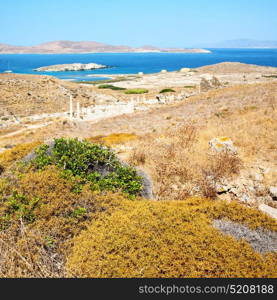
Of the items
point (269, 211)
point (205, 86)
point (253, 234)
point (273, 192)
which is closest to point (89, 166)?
point (253, 234)

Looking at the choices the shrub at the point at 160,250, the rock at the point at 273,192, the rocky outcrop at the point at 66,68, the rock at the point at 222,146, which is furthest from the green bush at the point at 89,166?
the rocky outcrop at the point at 66,68

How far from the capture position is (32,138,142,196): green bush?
6.38m

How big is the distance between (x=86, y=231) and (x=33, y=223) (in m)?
0.94

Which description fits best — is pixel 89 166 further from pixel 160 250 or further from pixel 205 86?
pixel 205 86

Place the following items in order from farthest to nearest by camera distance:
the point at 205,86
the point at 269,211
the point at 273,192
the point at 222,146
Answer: the point at 205,86, the point at 222,146, the point at 273,192, the point at 269,211

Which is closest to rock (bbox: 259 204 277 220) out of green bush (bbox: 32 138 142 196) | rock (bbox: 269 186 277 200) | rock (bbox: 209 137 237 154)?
rock (bbox: 269 186 277 200)

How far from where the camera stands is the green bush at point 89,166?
20.9ft

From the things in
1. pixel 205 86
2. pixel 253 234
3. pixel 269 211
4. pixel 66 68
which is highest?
pixel 66 68

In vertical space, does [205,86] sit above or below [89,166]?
above

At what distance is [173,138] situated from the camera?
1275 centimetres

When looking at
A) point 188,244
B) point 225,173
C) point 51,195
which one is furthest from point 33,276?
point 225,173

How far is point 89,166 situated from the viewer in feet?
23.3

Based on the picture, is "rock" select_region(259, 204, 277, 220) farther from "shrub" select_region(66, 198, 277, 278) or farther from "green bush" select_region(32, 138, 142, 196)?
"green bush" select_region(32, 138, 142, 196)

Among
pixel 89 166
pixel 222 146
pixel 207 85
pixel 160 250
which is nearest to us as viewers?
pixel 160 250
